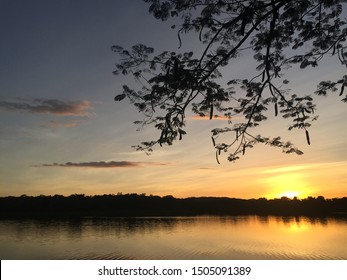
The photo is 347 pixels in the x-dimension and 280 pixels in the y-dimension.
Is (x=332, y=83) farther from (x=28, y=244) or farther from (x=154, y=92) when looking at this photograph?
(x=28, y=244)

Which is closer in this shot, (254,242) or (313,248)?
(313,248)

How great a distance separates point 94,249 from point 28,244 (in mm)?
10113

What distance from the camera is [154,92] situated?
8422 mm

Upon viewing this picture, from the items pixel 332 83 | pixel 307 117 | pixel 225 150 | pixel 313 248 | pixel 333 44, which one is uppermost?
pixel 333 44

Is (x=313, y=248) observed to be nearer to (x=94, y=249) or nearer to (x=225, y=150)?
(x=94, y=249)

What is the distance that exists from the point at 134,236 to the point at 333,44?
206 ft

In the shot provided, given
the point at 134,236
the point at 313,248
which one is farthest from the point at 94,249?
the point at 313,248

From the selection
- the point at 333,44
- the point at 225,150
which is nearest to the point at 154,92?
the point at 225,150

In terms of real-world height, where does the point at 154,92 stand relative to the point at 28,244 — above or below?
above
